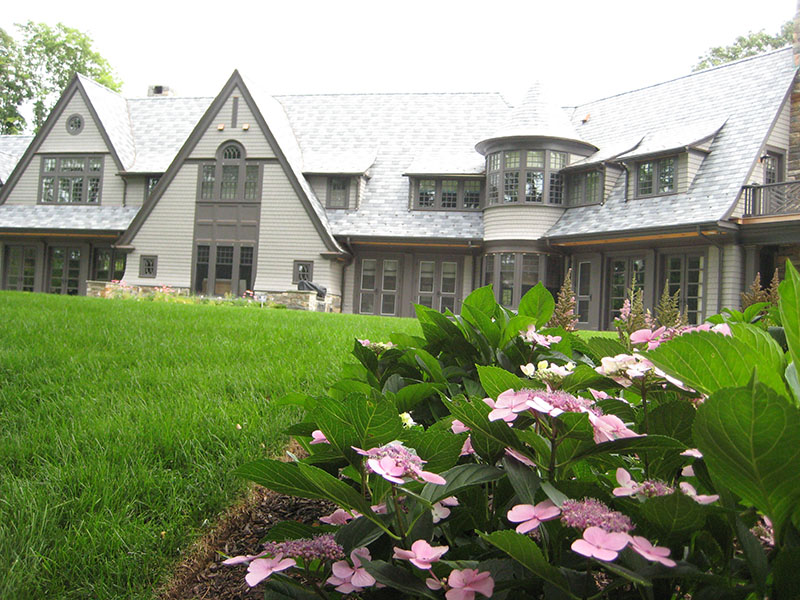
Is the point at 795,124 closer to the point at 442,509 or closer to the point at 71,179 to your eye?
the point at 442,509

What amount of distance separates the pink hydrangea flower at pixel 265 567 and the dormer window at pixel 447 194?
→ 66.1 feet

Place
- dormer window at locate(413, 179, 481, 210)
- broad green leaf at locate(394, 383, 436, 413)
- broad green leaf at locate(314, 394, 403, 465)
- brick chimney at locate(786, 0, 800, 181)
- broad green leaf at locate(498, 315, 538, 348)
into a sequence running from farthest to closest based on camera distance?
1. dormer window at locate(413, 179, 481, 210)
2. brick chimney at locate(786, 0, 800, 181)
3. broad green leaf at locate(498, 315, 538, 348)
4. broad green leaf at locate(394, 383, 436, 413)
5. broad green leaf at locate(314, 394, 403, 465)

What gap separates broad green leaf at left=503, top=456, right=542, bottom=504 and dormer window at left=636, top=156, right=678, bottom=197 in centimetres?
1765

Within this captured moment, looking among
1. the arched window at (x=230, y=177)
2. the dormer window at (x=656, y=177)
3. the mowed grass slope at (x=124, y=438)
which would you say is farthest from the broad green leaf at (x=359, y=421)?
the arched window at (x=230, y=177)

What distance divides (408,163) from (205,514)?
2034 centimetres

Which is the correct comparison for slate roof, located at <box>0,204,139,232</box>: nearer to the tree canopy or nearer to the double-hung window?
the double-hung window

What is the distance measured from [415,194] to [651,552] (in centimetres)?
2070

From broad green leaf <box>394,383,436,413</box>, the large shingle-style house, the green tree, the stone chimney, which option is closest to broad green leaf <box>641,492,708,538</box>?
broad green leaf <box>394,383,436,413</box>

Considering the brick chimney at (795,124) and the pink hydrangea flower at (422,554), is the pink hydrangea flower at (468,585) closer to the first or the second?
the pink hydrangea flower at (422,554)

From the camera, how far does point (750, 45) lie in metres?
33.8

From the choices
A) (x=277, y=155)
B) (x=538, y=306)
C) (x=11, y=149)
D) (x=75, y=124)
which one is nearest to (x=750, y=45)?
(x=277, y=155)

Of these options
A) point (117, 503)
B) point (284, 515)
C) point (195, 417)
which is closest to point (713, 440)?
point (284, 515)

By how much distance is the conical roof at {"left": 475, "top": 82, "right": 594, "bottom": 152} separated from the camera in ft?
62.0

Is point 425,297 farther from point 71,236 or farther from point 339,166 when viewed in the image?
point 71,236
